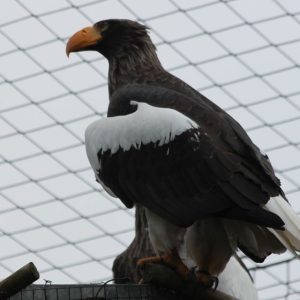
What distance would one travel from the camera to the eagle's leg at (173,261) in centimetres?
621

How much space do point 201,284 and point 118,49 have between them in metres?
1.55

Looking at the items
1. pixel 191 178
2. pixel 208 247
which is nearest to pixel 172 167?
pixel 191 178

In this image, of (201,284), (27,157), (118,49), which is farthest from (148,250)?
(27,157)

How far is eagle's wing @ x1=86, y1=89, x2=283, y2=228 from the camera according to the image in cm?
606

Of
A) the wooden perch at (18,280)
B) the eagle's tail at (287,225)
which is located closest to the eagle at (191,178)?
the eagle's tail at (287,225)

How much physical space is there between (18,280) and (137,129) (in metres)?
1.34

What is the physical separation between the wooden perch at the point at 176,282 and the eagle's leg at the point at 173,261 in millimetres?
29

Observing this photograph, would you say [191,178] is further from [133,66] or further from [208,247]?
[133,66]

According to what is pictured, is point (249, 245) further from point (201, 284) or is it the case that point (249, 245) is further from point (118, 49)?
point (118, 49)

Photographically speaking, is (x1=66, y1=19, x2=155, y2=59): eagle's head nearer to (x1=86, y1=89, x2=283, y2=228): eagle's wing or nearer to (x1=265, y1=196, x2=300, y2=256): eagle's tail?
(x1=86, y1=89, x2=283, y2=228): eagle's wing

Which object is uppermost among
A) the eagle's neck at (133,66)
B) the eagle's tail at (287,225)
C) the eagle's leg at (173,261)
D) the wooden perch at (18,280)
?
the eagle's neck at (133,66)

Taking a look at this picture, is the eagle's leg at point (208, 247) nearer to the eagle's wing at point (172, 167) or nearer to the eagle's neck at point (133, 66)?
the eagle's wing at point (172, 167)

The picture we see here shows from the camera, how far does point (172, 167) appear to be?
20.9ft

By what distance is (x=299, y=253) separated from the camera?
6148mm
